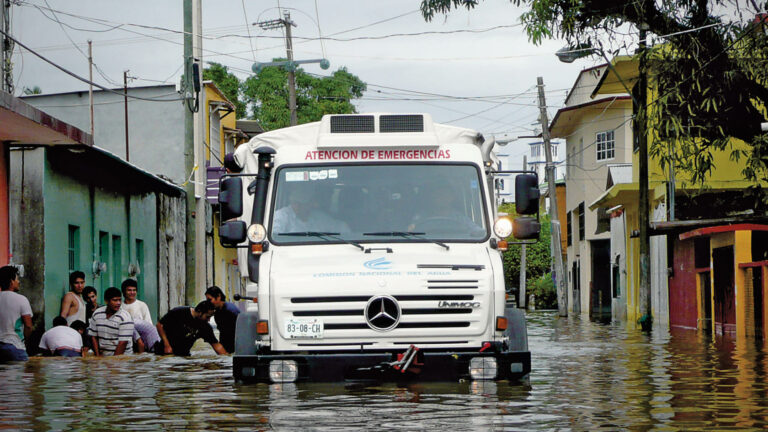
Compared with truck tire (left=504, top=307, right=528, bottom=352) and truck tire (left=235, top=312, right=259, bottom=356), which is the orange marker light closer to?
truck tire (left=235, top=312, right=259, bottom=356)

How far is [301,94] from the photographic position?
76688 millimetres

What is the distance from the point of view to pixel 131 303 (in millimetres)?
21281

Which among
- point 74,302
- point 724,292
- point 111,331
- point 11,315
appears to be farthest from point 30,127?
point 724,292

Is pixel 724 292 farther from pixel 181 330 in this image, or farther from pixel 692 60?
pixel 181 330

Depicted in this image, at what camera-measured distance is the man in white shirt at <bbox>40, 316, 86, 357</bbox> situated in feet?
65.0

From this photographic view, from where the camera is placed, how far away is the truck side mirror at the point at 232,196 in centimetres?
1294

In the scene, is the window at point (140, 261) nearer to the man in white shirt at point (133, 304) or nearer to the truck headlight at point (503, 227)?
the man in white shirt at point (133, 304)

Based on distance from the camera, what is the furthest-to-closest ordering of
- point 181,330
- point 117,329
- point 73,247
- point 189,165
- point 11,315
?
point 189,165
point 73,247
point 117,329
point 181,330
point 11,315

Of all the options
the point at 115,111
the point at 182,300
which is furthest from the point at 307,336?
the point at 115,111

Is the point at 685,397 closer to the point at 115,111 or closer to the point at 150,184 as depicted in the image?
the point at 150,184

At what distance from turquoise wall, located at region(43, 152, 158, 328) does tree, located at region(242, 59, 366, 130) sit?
3868cm

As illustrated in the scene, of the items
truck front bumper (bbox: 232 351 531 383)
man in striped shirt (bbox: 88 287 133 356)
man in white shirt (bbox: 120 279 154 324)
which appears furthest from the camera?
man in white shirt (bbox: 120 279 154 324)

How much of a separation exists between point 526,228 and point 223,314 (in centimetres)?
650

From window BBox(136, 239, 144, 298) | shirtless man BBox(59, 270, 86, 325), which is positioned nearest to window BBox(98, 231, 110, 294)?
window BBox(136, 239, 144, 298)
